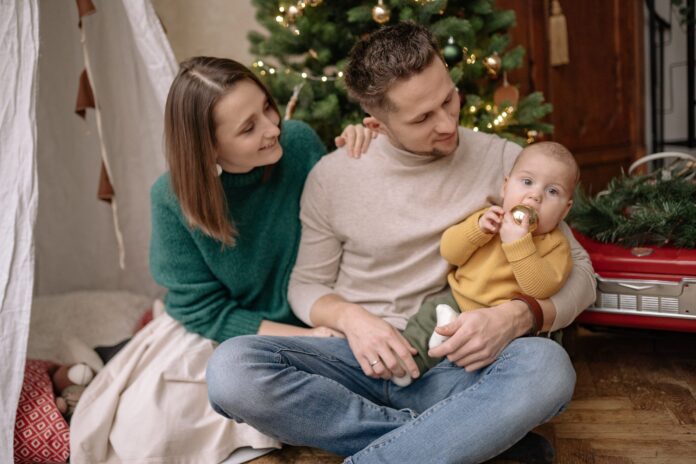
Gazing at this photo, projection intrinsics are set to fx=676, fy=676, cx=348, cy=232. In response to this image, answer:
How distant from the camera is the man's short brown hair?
1.37 metres

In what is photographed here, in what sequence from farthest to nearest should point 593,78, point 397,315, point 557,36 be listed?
point 593,78 → point 557,36 → point 397,315

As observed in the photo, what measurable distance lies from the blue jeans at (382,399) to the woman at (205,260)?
5.6 inches

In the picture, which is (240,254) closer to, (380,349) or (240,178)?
(240,178)

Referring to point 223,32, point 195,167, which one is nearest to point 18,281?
point 195,167

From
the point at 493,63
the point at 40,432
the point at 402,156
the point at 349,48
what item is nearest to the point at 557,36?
the point at 493,63

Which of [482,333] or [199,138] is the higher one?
[199,138]

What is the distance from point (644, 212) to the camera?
1.67m

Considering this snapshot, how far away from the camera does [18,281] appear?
1.44 metres

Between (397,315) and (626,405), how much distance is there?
2.05 feet

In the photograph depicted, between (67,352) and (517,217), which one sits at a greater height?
(517,217)

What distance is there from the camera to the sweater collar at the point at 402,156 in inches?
58.5

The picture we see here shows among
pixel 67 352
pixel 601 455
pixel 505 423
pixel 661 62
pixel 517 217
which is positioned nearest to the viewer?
pixel 505 423

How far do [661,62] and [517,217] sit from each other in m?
3.23

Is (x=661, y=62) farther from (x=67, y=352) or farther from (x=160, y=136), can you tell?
(x=67, y=352)
